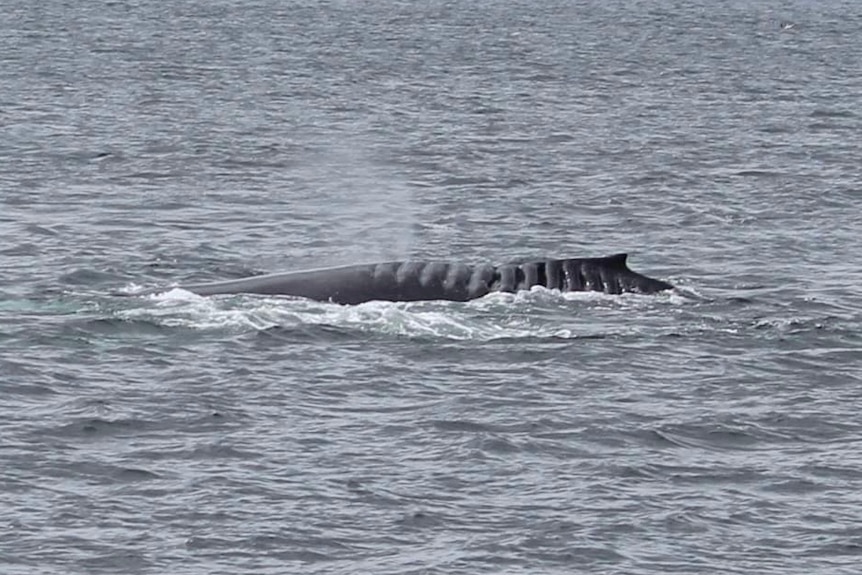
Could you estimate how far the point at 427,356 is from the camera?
32.4m

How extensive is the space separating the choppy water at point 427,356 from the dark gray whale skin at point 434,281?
1.49 feet

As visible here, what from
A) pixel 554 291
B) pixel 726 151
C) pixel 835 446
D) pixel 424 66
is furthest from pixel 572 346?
pixel 424 66

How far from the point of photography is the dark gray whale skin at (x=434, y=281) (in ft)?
116

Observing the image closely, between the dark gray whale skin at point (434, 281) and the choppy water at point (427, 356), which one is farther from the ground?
the dark gray whale skin at point (434, 281)

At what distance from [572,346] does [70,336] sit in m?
7.27

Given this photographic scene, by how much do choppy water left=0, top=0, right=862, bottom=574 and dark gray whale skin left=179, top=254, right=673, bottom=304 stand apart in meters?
0.45

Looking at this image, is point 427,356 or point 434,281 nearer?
point 427,356

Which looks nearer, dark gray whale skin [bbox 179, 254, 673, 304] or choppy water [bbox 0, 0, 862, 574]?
choppy water [bbox 0, 0, 862, 574]

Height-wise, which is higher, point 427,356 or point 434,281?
point 434,281

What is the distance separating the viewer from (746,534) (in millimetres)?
24719

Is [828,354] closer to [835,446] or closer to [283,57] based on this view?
[835,446]

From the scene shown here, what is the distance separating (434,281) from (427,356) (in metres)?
3.51

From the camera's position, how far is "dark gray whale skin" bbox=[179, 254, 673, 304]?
35375mm

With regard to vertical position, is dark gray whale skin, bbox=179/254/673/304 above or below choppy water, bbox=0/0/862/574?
above
